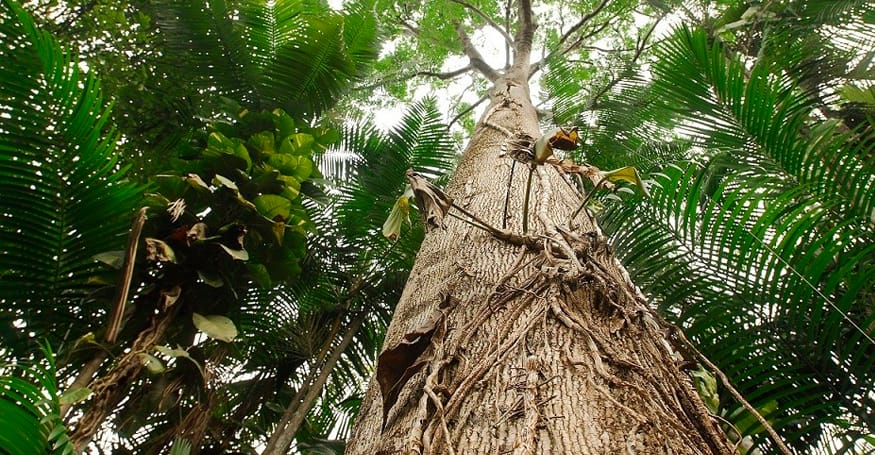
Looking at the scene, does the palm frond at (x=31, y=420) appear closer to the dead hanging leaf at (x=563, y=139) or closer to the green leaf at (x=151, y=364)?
the green leaf at (x=151, y=364)

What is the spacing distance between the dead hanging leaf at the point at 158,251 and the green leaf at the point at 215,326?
0.79 feet

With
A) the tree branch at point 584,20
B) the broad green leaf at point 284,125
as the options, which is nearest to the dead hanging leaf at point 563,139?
the broad green leaf at point 284,125

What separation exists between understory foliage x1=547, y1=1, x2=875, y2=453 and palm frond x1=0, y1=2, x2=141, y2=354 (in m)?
1.99

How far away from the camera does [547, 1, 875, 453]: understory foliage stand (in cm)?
176

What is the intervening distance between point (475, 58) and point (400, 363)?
6993 mm

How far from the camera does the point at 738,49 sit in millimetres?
4977

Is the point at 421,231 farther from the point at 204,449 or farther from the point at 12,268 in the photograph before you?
the point at 12,268

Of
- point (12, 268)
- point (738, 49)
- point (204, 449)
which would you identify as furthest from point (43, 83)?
point (738, 49)

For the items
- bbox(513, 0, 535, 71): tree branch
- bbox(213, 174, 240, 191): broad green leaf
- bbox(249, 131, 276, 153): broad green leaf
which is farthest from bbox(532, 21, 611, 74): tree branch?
bbox(213, 174, 240, 191): broad green leaf

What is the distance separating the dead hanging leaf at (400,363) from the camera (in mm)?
1148

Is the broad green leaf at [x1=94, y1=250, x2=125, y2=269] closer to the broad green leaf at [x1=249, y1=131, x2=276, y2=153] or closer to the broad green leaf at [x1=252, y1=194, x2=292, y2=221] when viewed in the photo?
the broad green leaf at [x1=252, y1=194, x2=292, y2=221]

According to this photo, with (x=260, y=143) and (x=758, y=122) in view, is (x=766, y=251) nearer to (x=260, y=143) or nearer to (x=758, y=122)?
(x=758, y=122)

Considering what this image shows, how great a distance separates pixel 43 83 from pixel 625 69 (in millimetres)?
4054

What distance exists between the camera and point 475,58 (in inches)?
301
